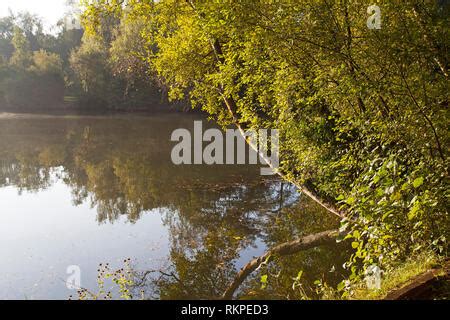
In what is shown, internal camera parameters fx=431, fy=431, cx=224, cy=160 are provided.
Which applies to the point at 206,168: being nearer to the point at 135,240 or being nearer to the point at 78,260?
the point at 135,240

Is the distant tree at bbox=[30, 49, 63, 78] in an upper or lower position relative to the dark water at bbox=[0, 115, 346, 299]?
upper

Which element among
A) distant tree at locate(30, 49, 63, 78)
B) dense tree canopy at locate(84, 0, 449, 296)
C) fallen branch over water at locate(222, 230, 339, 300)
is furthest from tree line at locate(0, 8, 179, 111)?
fallen branch over water at locate(222, 230, 339, 300)

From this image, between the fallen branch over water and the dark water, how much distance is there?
0.21 m

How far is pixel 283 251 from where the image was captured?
973 cm

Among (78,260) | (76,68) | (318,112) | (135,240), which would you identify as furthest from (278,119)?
(76,68)

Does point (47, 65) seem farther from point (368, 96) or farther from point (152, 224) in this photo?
point (368, 96)

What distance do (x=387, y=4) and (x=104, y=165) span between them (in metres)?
17.1

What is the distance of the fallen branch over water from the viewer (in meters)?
8.72

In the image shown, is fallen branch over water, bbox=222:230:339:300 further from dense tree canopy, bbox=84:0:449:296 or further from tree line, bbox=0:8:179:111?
tree line, bbox=0:8:179:111

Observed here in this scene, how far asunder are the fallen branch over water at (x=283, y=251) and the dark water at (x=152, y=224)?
0.21 meters

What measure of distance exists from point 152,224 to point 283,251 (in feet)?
15.1

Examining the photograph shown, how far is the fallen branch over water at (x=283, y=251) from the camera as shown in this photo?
872 centimetres

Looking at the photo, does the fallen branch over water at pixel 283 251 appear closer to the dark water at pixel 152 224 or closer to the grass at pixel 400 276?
the dark water at pixel 152 224

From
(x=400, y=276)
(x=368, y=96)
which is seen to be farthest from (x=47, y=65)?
(x=400, y=276)
